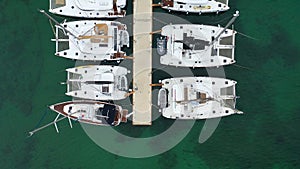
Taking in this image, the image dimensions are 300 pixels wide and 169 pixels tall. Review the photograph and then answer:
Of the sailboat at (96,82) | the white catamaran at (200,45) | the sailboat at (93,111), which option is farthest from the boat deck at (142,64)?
the white catamaran at (200,45)

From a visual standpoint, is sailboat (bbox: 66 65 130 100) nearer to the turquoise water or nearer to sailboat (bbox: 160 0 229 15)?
the turquoise water

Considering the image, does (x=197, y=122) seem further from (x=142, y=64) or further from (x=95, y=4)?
(x=95, y=4)

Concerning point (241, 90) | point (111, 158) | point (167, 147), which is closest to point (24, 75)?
point (111, 158)

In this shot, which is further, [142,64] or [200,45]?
[142,64]

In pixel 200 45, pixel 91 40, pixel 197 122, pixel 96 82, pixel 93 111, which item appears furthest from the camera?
pixel 197 122

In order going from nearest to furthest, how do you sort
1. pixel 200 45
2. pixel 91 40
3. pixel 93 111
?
pixel 200 45 < pixel 91 40 < pixel 93 111

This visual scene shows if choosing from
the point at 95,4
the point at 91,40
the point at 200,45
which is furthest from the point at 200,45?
the point at 95,4

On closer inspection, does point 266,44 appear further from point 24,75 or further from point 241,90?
point 24,75
